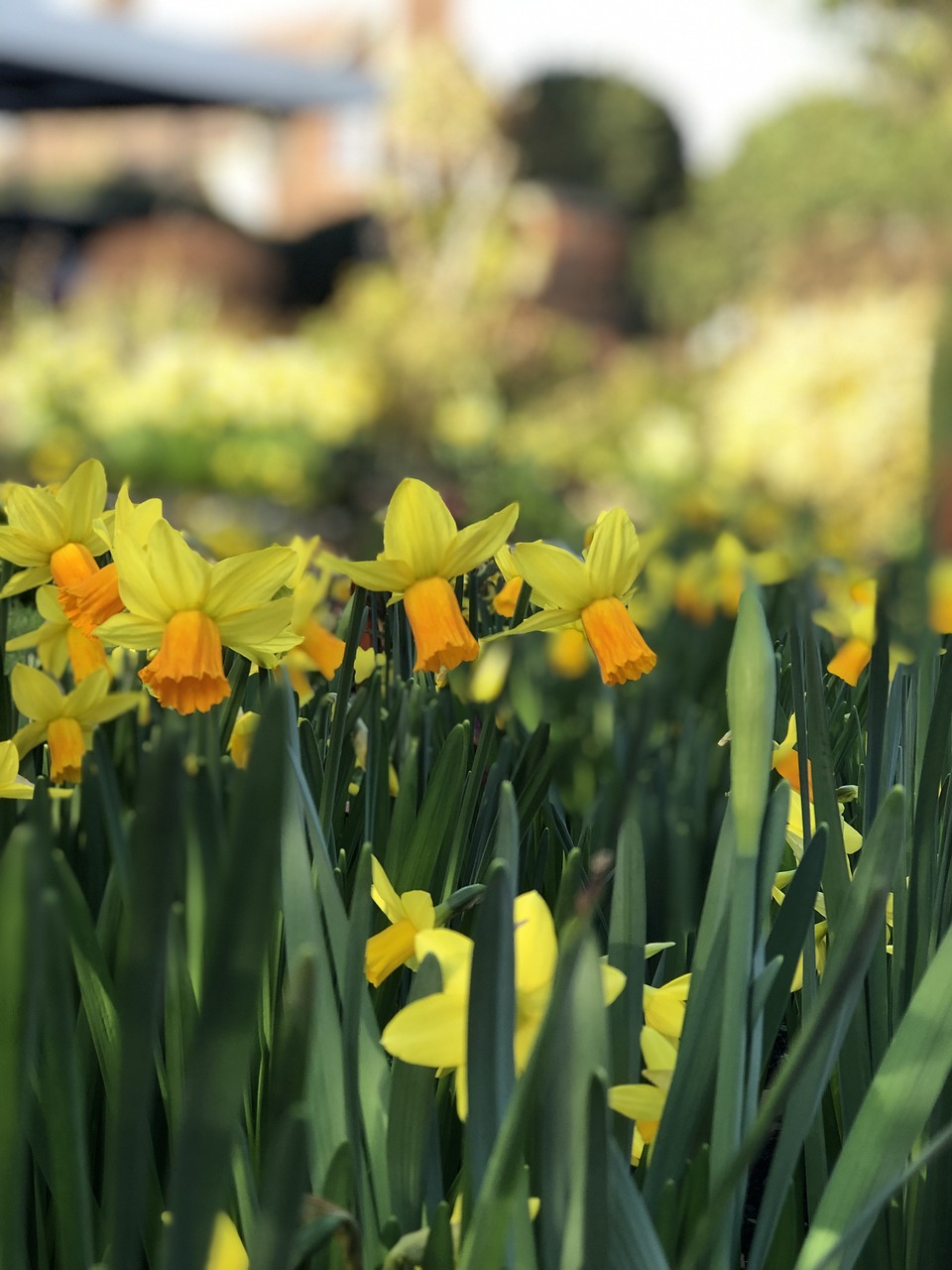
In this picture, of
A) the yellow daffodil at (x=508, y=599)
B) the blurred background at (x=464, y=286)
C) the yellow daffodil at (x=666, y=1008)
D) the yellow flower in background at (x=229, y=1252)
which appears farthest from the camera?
the blurred background at (x=464, y=286)

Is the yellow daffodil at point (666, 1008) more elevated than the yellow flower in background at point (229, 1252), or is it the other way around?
the yellow daffodil at point (666, 1008)

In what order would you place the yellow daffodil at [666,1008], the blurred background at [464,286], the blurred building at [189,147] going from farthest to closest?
the blurred building at [189,147], the blurred background at [464,286], the yellow daffodil at [666,1008]

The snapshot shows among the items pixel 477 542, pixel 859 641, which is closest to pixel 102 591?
pixel 477 542

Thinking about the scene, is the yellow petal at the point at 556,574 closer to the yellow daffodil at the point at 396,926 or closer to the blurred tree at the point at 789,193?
the yellow daffodil at the point at 396,926

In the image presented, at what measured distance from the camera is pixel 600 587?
2.24ft

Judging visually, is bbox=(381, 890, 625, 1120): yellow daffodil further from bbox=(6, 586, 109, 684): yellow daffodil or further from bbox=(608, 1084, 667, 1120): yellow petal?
bbox=(6, 586, 109, 684): yellow daffodil

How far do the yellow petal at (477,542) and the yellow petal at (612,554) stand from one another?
44 millimetres

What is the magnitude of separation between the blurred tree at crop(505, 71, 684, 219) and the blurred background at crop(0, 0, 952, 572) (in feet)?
0.13

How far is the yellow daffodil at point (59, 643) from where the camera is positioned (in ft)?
2.45

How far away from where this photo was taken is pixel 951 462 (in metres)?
0.34

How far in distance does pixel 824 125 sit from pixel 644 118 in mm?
3439

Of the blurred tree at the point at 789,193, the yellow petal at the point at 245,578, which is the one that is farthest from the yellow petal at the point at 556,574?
the blurred tree at the point at 789,193

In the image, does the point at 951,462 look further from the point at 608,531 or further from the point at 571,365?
the point at 571,365

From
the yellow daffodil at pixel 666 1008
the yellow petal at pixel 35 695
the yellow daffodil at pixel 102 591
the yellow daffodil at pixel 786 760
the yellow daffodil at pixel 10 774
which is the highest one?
the yellow daffodil at pixel 102 591
